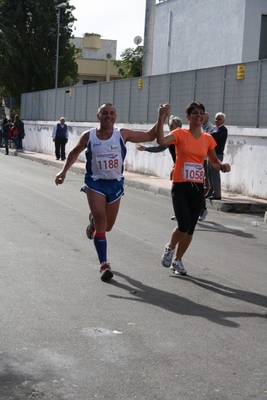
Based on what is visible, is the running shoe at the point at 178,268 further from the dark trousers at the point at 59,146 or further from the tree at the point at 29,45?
the tree at the point at 29,45

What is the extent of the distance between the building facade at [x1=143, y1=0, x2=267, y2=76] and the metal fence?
5104mm

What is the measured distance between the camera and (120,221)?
13836mm

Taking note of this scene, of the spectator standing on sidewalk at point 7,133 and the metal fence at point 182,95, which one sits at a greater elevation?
the metal fence at point 182,95

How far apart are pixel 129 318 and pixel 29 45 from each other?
54373 millimetres

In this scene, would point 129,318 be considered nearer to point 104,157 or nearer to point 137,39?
point 104,157

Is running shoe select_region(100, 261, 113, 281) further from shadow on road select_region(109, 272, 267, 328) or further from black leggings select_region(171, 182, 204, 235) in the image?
black leggings select_region(171, 182, 204, 235)

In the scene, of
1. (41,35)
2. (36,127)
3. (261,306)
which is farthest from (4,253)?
(41,35)

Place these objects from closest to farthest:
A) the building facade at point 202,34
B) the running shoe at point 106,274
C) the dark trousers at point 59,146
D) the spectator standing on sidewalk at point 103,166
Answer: the running shoe at point 106,274 → the spectator standing on sidewalk at point 103,166 → the building facade at point 202,34 → the dark trousers at point 59,146

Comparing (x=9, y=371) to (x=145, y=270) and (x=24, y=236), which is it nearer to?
(x=145, y=270)

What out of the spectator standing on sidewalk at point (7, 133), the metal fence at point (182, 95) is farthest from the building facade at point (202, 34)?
the spectator standing on sidewalk at point (7, 133)

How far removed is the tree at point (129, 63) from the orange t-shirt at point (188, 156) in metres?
75.7

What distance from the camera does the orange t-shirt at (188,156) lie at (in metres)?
8.73

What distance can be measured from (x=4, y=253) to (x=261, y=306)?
3.47 m

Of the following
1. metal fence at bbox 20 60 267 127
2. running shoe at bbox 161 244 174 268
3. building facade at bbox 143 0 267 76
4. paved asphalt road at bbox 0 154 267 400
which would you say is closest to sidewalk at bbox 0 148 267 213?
metal fence at bbox 20 60 267 127
